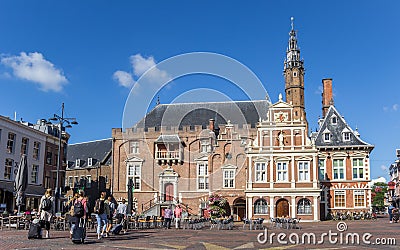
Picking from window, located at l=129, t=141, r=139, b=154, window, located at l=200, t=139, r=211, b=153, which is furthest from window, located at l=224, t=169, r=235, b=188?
window, located at l=129, t=141, r=139, b=154

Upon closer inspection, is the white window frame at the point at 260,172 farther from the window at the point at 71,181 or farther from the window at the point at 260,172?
the window at the point at 71,181

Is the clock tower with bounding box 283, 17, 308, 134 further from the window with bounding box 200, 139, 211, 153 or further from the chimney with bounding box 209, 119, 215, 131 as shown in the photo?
the window with bounding box 200, 139, 211, 153

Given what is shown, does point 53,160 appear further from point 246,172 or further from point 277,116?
point 277,116

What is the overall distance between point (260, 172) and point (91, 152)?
24.7 m

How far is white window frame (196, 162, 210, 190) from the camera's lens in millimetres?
42731

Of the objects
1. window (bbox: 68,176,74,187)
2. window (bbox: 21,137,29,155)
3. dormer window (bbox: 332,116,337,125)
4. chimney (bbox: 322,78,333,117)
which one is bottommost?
window (bbox: 68,176,74,187)

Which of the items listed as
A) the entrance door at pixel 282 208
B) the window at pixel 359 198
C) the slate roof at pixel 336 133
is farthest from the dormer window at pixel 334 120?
the entrance door at pixel 282 208

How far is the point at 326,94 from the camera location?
164 ft

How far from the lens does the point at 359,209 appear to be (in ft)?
137

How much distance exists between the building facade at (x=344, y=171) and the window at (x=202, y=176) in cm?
1132

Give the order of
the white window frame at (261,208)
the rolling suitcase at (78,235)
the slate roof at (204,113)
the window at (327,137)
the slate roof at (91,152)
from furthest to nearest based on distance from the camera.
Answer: the slate roof at (91,152)
the slate roof at (204,113)
the window at (327,137)
the white window frame at (261,208)
the rolling suitcase at (78,235)

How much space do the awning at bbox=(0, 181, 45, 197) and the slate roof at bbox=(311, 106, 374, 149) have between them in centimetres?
2669

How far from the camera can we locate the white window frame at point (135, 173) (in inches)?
1753

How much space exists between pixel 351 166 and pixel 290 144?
7.80 metres
